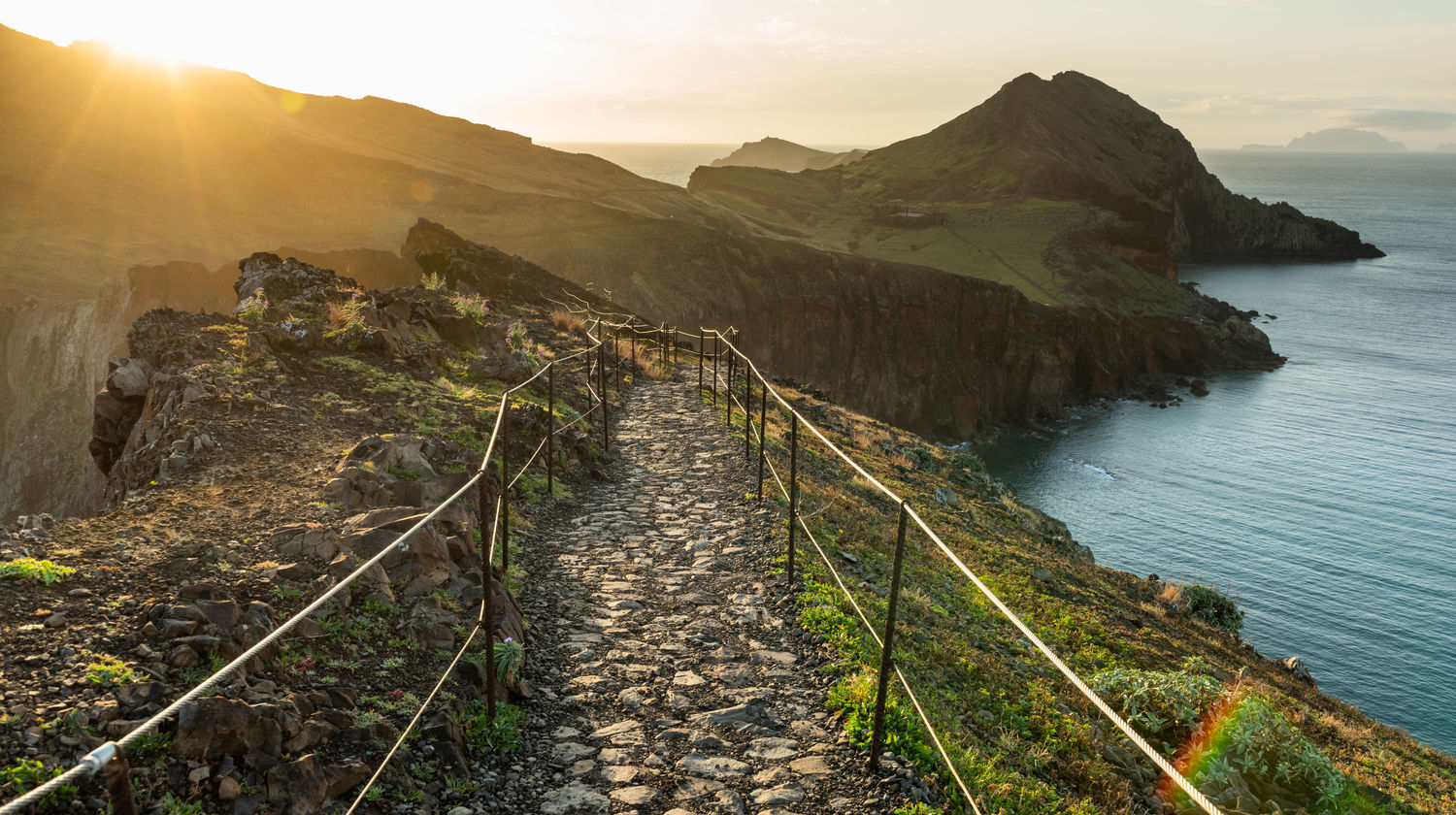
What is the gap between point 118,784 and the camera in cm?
220

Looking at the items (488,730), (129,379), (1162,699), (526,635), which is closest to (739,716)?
(488,730)

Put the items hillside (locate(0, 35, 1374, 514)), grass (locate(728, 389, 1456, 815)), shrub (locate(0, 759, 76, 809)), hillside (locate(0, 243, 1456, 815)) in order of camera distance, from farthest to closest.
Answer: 1. hillside (locate(0, 35, 1374, 514))
2. grass (locate(728, 389, 1456, 815))
3. hillside (locate(0, 243, 1456, 815))
4. shrub (locate(0, 759, 76, 809))

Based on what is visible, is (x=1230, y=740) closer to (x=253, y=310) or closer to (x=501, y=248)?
(x=253, y=310)

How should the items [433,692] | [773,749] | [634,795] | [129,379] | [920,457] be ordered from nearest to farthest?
[433,692], [634,795], [773,749], [129,379], [920,457]

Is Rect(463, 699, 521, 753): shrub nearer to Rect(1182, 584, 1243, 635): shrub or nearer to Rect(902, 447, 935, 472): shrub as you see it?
Rect(902, 447, 935, 472): shrub

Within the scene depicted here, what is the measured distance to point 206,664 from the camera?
4348 mm

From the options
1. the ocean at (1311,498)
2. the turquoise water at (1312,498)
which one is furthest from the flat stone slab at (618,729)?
the turquoise water at (1312,498)

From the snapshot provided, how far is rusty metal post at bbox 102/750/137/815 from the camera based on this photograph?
2.19m

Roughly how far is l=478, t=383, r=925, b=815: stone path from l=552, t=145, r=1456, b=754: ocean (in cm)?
2774

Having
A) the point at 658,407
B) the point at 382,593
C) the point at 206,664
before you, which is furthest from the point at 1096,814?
the point at 658,407

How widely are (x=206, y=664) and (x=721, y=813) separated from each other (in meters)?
3.22

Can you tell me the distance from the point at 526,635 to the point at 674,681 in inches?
57.4

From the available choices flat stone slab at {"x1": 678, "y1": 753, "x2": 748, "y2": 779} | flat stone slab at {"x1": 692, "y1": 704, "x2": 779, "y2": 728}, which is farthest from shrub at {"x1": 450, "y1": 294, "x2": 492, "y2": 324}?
flat stone slab at {"x1": 678, "y1": 753, "x2": 748, "y2": 779}

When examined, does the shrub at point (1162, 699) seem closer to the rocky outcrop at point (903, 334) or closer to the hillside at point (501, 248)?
the hillside at point (501, 248)
